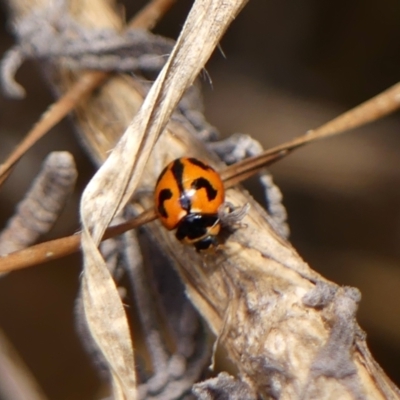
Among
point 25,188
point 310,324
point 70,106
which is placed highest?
point 25,188

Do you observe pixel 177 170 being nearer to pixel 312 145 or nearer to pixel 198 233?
pixel 198 233

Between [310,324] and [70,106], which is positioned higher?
[70,106]

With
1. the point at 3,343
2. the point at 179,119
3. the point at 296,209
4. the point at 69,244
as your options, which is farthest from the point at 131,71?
the point at 296,209

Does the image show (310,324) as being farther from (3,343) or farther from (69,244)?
(3,343)

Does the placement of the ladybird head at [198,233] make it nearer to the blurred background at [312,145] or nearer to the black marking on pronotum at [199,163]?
the black marking on pronotum at [199,163]

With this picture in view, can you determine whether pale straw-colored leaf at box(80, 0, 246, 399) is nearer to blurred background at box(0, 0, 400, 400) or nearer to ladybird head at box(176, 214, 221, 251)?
ladybird head at box(176, 214, 221, 251)

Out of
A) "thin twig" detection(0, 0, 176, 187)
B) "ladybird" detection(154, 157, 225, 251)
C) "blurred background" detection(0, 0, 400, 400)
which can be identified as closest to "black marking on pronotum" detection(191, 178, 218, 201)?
"ladybird" detection(154, 157, 225, 251)

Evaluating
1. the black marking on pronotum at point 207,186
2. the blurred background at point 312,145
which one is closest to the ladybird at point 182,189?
the black marking on pronotum at point 207,186

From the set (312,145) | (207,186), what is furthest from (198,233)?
(312,145)
